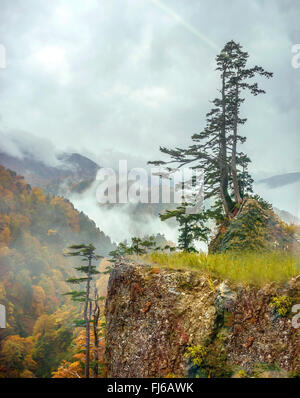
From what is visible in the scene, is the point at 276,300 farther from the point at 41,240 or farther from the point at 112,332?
the point at 41,240

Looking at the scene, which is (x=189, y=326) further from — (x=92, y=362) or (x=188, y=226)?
(x=92, y=362)

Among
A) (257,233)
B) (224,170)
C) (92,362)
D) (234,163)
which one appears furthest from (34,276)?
(257,233)

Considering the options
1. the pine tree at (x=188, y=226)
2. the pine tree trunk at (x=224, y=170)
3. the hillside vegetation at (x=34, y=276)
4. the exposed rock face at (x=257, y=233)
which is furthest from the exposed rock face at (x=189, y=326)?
the hillside vegetation at (x=34, y=276)

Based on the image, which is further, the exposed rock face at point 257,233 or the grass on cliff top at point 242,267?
the exposed rock face at point 257,233

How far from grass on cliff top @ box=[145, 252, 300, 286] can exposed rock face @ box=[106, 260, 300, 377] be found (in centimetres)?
23

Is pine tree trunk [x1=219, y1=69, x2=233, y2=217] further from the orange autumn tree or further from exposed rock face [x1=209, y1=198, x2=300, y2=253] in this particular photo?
the orange autumn tree

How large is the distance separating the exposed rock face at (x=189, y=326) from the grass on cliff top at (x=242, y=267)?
23 centimetres

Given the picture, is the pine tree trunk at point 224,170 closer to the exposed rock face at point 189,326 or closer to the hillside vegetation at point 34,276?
the exposed rock face at point 189,326

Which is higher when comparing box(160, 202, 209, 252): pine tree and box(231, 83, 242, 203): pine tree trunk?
box(231, 83, 242, 203): pine tree trunk

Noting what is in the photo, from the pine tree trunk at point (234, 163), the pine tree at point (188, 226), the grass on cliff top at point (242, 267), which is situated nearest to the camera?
the grass on cliff top at point (242, 267)

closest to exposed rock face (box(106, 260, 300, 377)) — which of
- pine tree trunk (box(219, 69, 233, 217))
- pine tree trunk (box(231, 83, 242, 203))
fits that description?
pine tree trunk (box(219, 69, 233, 217))

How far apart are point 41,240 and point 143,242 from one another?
6608 inches

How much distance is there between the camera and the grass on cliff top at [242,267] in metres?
5.42

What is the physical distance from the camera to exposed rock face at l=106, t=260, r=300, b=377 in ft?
16.3
